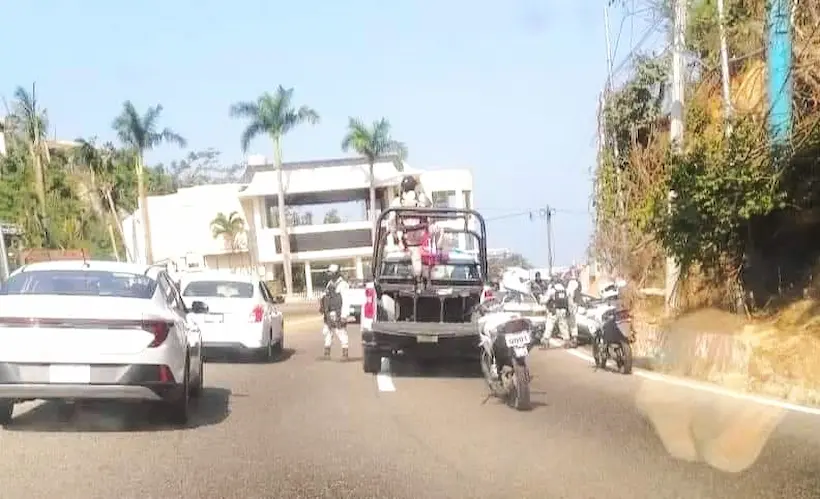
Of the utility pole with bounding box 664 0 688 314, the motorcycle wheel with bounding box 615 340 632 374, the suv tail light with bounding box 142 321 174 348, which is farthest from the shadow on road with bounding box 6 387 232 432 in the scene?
the utility pole with bounding box 664 0 688 314

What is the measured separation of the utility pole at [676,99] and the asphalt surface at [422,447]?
4.35 m

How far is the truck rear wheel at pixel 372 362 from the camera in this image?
50.6ft

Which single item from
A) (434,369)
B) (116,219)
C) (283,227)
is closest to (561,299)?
(434,369)

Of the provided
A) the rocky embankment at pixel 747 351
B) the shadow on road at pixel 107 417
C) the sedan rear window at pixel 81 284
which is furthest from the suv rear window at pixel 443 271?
the sedan rear window at pixel 81 284

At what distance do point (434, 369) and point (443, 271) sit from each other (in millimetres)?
1488

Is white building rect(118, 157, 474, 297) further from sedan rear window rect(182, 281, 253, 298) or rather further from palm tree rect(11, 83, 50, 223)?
sedan rear window rect(182, 281, 253, 298)

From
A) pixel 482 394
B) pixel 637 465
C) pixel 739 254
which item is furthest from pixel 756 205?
pixel 637 465

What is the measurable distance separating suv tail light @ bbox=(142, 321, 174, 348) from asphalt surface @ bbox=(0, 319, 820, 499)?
88 centimetres

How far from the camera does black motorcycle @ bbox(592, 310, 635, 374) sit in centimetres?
1470

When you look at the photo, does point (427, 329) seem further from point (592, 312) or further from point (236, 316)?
point (592, 312)

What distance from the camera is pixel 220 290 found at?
1866 cm

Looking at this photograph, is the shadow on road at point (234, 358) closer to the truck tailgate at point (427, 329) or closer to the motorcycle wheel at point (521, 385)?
the truck tailgate at point (427, 329)

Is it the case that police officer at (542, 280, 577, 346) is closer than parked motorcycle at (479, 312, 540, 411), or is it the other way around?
parked motorcycle at (479, 312, 540, 411)

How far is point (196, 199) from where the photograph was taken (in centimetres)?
6719
